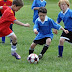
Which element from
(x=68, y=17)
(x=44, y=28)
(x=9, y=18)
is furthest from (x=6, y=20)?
(x=68, y=17)

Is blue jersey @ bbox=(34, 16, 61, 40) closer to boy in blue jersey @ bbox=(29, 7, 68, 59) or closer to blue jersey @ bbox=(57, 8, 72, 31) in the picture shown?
boy in blue jersey @ bbox=(29, 7, 68, 59)

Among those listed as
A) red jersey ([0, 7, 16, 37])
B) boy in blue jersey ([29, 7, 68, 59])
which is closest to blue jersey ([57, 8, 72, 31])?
boy in blue jersey ([29, 7, 68, 59])

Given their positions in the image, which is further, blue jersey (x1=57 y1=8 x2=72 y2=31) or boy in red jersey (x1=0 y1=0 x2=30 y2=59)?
blue jersey (x1=57 y1=8 x2=72 y2=31)

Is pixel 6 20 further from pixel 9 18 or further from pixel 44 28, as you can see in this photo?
pixel 44 28

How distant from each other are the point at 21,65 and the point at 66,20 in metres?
1.89

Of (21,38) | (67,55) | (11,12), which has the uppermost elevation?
(11,12)

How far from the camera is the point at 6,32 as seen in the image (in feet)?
22.1

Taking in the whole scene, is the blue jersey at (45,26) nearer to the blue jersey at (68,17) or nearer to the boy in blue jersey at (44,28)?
the boy in blue jersey at (44,28)

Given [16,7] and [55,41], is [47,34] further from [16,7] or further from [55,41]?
[55,41]

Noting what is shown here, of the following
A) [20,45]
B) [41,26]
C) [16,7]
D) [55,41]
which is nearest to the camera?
[16,7]

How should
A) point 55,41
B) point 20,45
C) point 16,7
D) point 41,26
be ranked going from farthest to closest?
point 55,41
point 20,45
point 41,26
point 16,7

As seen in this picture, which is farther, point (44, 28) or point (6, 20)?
point (44, 28)

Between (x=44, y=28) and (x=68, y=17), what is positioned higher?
(x=68, y=17)

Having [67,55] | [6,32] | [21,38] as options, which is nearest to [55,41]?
[21,38]
